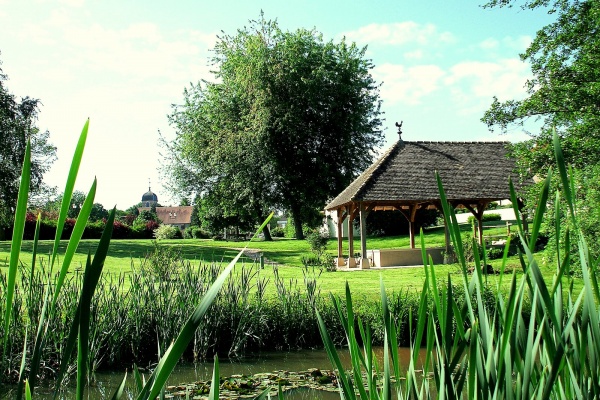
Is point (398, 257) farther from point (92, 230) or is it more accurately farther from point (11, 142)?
point (92, 230)

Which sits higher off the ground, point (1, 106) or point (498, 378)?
point (1, 106)

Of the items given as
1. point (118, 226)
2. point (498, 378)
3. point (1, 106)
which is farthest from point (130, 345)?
point (118, 226)

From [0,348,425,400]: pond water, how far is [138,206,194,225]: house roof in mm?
78933

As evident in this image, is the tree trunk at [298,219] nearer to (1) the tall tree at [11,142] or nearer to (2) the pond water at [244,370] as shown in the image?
(1) the tall tree at [11,142]

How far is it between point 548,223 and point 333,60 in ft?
69.8

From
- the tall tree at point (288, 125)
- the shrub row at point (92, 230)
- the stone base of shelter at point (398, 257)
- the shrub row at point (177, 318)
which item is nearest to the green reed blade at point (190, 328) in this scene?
the shrub row at point (177, 318)

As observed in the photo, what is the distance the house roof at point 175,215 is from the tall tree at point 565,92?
76.1 meters

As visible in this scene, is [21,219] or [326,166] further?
[326,166]

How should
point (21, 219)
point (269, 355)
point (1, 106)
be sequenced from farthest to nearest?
1. point (1, 106)
2. point (269, 355)
3. point (21, 219)

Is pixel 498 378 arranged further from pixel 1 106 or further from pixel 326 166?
pixel 326 166

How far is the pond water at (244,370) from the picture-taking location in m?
6.68

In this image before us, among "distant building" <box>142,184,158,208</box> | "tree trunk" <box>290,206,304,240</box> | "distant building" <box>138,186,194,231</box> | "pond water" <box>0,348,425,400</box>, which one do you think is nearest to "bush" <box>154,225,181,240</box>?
"tree trunk" <box>290,206,304,240</box>

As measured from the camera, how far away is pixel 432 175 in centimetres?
2033

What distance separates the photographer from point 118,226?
43.5m
